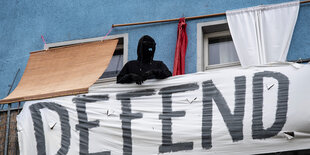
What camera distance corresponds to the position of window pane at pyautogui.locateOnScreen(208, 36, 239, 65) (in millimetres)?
11858

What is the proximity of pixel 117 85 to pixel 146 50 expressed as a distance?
0.70 m

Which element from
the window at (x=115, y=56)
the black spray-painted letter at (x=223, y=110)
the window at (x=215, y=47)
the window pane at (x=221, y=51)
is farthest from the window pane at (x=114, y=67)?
the black spray-painted letter at (x=223, y=110)

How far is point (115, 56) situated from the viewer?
1261cm

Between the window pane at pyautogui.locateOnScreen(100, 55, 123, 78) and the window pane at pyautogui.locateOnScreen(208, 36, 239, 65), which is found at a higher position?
the window pane at pyautogui.locateOnScreen(208, 36, 239, 65)

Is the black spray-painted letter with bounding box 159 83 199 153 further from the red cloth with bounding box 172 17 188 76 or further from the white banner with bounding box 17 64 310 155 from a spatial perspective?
the red cloth with bounding box 172 17 188 76

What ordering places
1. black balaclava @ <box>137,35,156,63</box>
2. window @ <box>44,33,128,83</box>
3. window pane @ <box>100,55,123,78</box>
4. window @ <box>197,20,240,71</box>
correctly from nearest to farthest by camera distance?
black balaclava @ <box>137,35,156,63</box>, window @ <box>197,20,240,71</box>, window @ <box>44,33,128,83</box>, window pane @ <box>100,55,123,78</box>

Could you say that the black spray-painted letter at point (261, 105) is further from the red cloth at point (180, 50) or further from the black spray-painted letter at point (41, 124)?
the black spray-painted letter at point (41, 124)

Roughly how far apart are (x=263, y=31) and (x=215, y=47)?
3.33 feet

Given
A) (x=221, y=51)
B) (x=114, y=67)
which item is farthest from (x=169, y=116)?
(x=114, y=67)

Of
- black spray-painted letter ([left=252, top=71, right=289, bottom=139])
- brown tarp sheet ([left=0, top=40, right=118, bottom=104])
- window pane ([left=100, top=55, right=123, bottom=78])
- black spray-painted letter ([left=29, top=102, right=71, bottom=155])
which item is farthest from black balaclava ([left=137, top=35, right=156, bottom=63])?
black spray-painted letter ([left=252, top=71, right=289, bottom=139])

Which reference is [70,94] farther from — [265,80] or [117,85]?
[265,80]

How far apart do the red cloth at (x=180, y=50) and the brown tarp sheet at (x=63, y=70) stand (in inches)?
42.7

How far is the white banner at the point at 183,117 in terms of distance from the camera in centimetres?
959

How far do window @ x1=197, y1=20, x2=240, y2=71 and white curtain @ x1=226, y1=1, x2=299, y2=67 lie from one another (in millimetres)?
292
